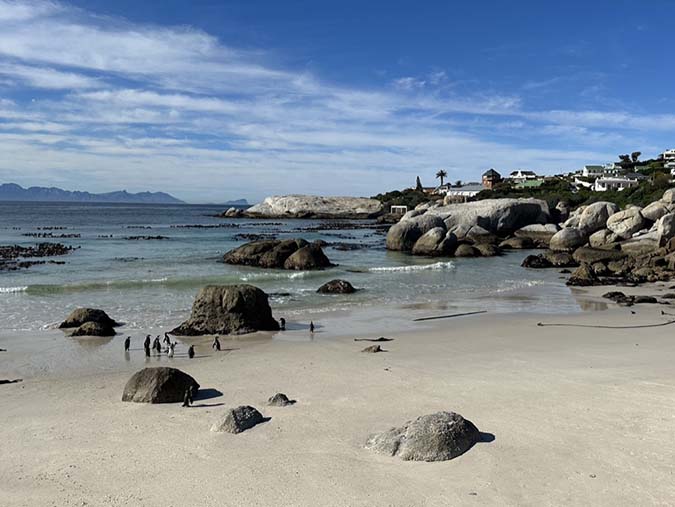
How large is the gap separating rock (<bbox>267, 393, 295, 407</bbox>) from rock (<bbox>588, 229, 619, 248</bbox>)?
118ft

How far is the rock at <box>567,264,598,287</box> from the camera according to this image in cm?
2720

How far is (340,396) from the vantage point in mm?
10758

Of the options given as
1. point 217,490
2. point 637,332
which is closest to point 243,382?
point 217,490

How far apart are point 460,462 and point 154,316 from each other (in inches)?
590

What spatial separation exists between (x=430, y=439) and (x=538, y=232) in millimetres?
47446

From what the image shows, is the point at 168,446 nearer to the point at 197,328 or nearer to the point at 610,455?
the point at 610,455

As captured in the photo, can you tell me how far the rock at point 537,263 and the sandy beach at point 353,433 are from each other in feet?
66.2

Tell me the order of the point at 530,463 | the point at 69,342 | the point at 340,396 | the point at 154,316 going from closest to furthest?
the point at 530,463, the point at 340,396, the point at 69,342, the point at 154,316

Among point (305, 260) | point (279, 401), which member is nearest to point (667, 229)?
point (305, 260)

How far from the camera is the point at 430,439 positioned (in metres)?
7.84

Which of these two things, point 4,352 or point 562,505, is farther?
point 4,352

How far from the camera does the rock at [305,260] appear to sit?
33.1 meters

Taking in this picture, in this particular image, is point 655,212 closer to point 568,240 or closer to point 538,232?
point 568,240

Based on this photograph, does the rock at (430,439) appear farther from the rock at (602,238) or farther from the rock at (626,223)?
the rock at (626,223)
